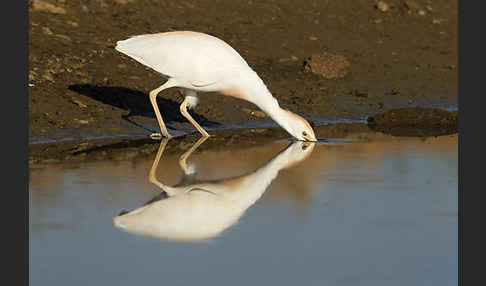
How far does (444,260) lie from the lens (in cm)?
730

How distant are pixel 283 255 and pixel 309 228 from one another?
2.71ft

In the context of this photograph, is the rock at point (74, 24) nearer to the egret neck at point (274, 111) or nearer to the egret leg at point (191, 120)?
the egret leg at point (191, 120)

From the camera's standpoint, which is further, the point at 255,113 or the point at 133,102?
the point at 255,113

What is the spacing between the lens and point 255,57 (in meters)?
16.3

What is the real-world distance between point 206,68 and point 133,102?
2.31 meters

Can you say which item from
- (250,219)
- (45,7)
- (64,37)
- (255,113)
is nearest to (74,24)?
(45,7)

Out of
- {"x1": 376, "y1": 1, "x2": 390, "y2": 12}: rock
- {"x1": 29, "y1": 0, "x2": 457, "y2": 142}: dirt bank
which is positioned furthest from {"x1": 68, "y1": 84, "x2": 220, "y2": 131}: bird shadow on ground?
{"x1": 376, "y1": 1, "x2": 390, "y2": 12}: rock

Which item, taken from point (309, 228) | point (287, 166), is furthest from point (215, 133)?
point (309, 228)

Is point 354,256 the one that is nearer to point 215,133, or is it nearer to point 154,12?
point 215,133

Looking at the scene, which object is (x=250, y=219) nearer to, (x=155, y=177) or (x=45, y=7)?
(x=155, y=177)

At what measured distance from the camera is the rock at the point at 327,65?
52.6 ft

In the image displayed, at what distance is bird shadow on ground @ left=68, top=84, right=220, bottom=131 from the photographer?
44.9 ft

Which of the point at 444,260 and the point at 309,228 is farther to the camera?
the point at 309,228

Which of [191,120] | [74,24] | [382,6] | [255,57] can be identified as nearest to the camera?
[191,120]
